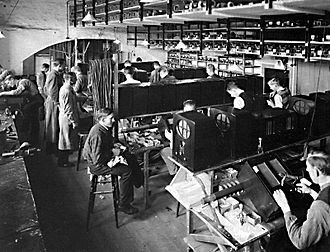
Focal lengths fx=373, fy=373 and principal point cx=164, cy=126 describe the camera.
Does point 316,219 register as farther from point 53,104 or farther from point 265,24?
point 53,104

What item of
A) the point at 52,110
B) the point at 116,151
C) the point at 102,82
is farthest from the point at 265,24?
the point at 52,110

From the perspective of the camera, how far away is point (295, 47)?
5.85 metres

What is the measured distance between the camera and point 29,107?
6.52m

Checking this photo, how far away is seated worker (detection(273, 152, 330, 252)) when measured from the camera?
2045 millimetres

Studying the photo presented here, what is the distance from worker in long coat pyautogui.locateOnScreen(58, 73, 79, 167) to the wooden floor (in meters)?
0.53

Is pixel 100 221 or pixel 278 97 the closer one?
pixel 100 221

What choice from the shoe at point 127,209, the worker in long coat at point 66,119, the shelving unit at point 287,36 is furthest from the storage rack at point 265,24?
the shoe at point 127,209

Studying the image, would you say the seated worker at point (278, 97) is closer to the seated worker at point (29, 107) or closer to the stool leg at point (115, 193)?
the stool leg at point (115, 193)

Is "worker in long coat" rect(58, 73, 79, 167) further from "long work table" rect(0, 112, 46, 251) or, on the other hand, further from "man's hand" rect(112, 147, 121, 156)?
"long work table" rect(0, 112, 46, 251)

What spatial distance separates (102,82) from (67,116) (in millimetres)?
1173

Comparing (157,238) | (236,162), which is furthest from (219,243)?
(157,238)

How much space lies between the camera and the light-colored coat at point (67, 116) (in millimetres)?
5355

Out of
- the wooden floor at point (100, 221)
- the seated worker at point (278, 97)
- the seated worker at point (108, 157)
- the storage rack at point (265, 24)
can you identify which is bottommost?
the wooden floor at point (100, 221)

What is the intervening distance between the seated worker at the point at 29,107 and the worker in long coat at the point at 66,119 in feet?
3.47
